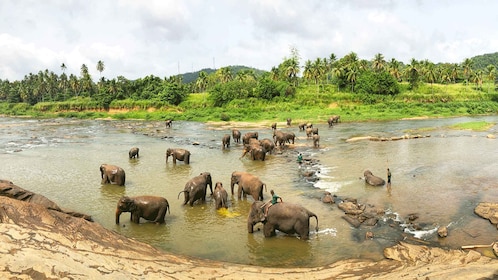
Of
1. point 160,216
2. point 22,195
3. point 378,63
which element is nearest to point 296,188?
point 160,216

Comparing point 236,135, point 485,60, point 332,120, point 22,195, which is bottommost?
point 236,135

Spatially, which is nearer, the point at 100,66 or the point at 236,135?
the point at 236,135

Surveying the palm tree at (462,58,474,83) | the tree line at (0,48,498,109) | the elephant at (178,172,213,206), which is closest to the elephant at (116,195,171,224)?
the elephant at (178,172,213,206)

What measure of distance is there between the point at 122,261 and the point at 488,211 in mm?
11889

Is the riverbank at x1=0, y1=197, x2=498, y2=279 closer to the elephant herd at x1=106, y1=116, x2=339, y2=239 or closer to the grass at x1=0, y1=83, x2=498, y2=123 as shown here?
the elephant herd at x1=106, y1=116, x2=339, y2=239

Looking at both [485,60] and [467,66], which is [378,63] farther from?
[485,60]

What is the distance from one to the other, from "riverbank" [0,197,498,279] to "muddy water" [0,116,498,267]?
771 mm

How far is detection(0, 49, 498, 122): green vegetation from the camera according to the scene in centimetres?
6519

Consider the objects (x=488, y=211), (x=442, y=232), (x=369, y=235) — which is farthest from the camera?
(x=488, y=211)

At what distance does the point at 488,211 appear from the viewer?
13.3m

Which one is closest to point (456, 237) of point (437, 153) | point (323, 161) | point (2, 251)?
point (2, 251)

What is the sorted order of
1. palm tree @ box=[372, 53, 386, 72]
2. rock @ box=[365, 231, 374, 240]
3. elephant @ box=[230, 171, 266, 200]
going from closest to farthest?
rock @ box=[365, 231, 374, 240], elephant @ box=[230, 171, 266, 200], palm tree @ box=[372, 53, 386, 72]

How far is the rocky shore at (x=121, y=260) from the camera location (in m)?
7.44

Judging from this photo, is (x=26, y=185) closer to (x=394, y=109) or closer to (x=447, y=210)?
(x=447, y=210)
